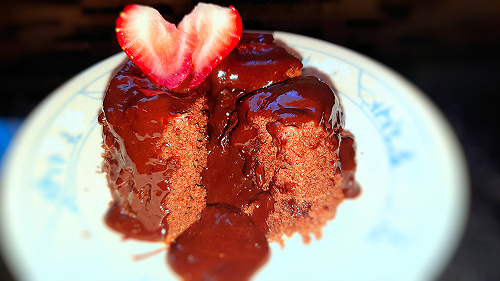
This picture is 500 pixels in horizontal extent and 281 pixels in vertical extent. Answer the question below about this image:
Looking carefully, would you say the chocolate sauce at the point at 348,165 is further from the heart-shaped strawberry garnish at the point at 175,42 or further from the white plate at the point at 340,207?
the heart-shaped strawberry garnish at the point at 175,42

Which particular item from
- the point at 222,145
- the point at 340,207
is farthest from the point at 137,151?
the point at 340,207

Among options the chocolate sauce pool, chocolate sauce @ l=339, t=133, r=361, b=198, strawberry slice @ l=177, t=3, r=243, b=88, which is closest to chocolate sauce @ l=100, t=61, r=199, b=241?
the chocolate sauce pool

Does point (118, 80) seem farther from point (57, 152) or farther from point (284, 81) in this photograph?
point (284, 81)

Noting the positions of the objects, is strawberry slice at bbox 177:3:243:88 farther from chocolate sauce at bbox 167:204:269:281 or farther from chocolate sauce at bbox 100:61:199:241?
chocolate sauce at bbox 167:204:269:281

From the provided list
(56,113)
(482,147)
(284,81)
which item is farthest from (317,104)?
(56,113)

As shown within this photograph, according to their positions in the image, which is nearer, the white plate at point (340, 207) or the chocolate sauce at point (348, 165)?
the white plate at point (340, 207)

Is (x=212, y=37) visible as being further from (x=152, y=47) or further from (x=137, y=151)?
(x=137, y=151)

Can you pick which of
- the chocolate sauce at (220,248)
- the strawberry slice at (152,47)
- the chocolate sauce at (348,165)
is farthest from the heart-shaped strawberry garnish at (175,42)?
the chocolate sauce at (348,165)

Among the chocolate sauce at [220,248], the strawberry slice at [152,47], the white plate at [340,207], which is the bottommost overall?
the chocolate sauce at [220,248]
